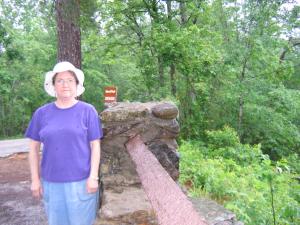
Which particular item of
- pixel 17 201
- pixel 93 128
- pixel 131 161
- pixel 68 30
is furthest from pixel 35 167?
pixel 68 30

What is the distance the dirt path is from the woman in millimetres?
1694

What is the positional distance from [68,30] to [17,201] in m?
3.27

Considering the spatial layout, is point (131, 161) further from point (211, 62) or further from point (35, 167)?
point (211, 62)

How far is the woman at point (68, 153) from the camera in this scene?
2.65 m

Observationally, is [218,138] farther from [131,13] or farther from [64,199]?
[64,199]

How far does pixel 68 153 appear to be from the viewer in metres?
2.64

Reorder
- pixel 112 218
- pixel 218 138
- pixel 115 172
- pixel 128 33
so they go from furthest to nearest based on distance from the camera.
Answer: pixel 128 33 < pixel 218 138 < pixel 115 172 < pixel 112 218

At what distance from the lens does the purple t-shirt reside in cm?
264

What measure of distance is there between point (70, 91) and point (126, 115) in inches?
23.9

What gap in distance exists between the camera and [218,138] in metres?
11.3

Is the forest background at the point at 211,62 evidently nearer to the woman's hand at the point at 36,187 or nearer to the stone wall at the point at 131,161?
the stone wall at the point at 131,161

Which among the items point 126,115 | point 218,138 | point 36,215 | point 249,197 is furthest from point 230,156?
point 126,115

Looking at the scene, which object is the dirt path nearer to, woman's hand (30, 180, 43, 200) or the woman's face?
woman's hand (30, 180, 43, 200)

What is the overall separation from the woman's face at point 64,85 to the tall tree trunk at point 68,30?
4239mm
